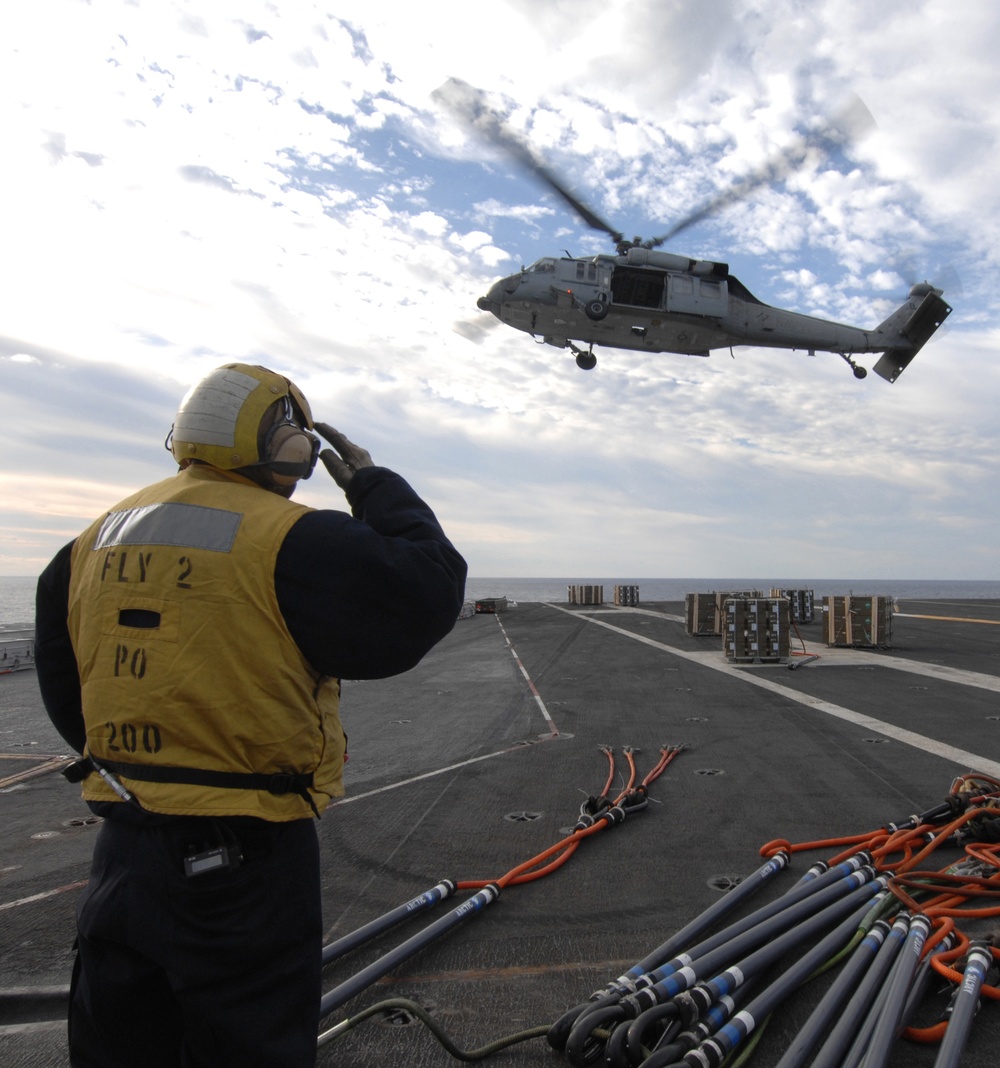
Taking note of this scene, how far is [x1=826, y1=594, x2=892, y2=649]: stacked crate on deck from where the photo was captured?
15.8 m

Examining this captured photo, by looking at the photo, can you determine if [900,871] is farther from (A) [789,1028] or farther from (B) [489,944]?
(B) [489,944]

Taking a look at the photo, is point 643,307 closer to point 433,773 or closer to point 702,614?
point 702,614

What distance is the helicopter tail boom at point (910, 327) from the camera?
68.9 ft

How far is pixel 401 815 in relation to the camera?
4816mm

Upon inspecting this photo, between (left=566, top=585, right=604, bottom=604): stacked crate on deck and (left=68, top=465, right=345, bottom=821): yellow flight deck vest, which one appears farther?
(left=566, top=585, right=604, bottom=604): stacked crate on deck

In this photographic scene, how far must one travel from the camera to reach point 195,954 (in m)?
1.54

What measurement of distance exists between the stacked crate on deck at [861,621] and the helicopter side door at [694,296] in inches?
310

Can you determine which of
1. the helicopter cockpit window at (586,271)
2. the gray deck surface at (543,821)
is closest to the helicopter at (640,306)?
the helicopter cockpit window at (586,271)

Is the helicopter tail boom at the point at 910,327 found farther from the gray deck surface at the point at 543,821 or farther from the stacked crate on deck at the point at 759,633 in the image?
the gray deck surface at the point at 543,821

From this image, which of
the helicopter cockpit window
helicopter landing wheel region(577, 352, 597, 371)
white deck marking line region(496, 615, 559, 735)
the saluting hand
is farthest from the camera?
helicopter landing wheel region(577, 352, 597, 371)

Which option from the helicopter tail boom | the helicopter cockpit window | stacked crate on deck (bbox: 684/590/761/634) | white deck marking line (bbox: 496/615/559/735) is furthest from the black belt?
the helicopter tail boom

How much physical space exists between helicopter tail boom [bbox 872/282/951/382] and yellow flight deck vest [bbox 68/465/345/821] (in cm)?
2333

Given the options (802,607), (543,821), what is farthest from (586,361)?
(543,821)

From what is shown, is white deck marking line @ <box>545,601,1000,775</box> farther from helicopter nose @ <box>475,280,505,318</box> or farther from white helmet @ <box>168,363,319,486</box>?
helicopter nose @ <box>475,280,505,318</box>
